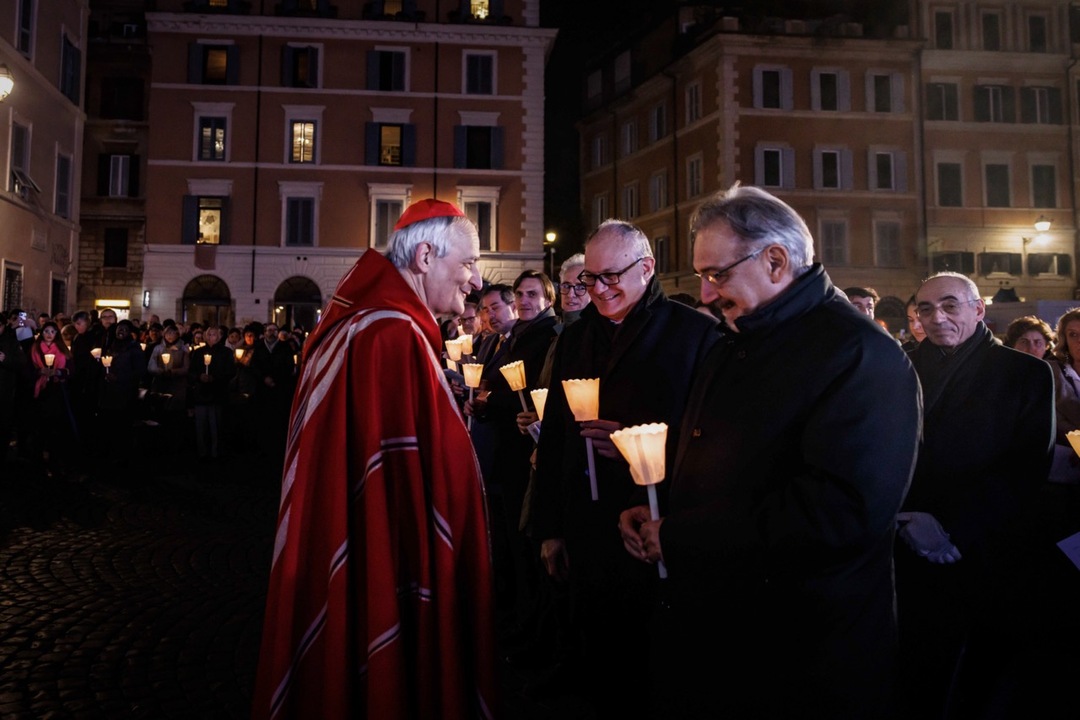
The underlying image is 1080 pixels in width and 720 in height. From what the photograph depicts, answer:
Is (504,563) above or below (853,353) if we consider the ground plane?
below

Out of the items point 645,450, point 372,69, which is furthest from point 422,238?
point 372,69

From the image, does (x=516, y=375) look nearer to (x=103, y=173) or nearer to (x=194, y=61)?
(x=194, y=61)

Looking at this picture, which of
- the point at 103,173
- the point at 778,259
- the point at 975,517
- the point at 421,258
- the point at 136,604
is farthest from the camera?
the point at 103,173

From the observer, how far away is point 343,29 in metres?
29.9

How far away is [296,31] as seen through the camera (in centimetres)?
2975

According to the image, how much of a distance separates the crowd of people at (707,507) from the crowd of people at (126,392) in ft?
29.0

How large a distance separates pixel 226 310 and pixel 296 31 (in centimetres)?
1123

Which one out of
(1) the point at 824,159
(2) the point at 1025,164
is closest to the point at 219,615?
(1) the point at 824,159

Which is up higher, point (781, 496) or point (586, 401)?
point (586, 401)

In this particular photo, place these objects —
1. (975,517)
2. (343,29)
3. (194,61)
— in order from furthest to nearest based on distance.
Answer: (343,29) → (194,61) → (975,517)

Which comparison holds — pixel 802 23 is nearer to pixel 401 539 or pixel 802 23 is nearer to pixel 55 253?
pixel 55 253

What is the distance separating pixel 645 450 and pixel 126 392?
409 inches

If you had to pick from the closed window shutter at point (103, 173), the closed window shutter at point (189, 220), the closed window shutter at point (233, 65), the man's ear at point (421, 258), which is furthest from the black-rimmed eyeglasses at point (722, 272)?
the closed window shutter at point (103, 173)

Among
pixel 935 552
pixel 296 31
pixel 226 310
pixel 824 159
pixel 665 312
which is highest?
pixel 296 31
